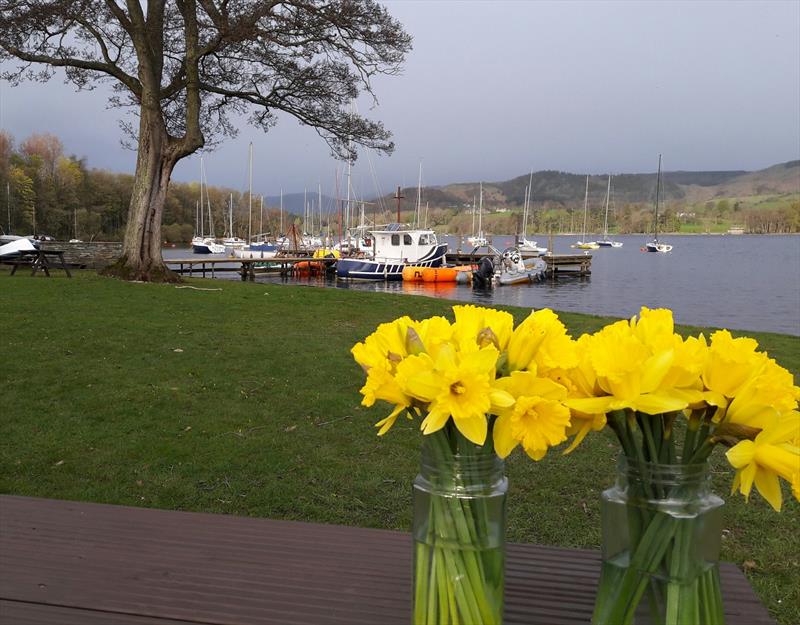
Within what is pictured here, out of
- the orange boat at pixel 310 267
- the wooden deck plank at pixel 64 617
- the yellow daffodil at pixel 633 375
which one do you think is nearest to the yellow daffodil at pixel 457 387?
the yellow daffodil at pixel 633 375

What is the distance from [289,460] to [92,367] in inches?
128

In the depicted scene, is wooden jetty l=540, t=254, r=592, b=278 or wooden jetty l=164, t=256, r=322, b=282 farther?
wooden jetty l=540, t=254, r=592, b=278

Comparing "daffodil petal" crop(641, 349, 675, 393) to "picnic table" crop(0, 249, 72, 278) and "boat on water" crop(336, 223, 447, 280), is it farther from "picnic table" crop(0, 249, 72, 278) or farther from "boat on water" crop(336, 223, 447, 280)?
"boat on water" crop(336, 223, 447, 280)

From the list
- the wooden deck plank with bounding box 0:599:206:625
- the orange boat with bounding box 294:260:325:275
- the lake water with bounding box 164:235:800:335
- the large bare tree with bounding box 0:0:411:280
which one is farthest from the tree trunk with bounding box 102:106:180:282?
the orange boat with bounding box 294:260:325:275

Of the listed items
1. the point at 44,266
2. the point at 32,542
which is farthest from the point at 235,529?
the point at 44,266

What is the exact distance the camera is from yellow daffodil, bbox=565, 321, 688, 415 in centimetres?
75

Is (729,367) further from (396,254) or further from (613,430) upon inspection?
(396,254)

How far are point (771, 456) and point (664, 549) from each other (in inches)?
6.1

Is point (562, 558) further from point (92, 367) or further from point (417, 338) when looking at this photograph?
point (92, 367)

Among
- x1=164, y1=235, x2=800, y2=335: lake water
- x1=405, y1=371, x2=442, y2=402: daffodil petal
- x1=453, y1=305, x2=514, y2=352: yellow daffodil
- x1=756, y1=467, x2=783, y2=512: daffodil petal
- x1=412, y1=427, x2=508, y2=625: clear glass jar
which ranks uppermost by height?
x1=453, y1=305, x2=514, y2=352: yellow daffodil

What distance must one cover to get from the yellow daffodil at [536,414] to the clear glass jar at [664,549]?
0.39 feet

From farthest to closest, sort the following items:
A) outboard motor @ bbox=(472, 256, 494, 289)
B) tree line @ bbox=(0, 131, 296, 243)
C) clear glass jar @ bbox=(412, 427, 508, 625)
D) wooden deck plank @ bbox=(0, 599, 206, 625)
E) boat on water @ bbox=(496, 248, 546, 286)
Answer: tree line @ bbox=(0, 131, 296, 243)
boat on water @ bbox=(496, 248, 546, 286)
outboard motor @ bbox=(472, 256, 494, 289)
wooden deck plank @ bbox=(0, 599, 206, 625)
clear glass jar @ bbox=(412, 427, 508, 625)

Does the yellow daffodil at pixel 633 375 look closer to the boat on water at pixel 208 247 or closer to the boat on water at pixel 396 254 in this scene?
the boat on water at pixel 396 254

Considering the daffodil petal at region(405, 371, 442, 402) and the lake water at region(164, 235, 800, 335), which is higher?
the daffodil petal at region(405, 371, 442, 402)
